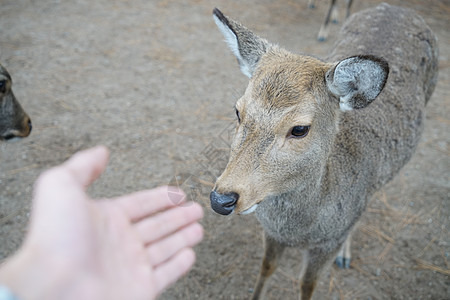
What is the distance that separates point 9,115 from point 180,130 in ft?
6.51

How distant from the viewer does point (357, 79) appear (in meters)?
2.08

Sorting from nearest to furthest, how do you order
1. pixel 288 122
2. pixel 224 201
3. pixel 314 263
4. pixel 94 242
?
pixel 94 242, pixel 224 201, pixel 288 122, pixel 314 263

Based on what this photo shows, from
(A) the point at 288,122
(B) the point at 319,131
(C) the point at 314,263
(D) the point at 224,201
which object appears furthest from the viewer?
(C) the point at 314,263

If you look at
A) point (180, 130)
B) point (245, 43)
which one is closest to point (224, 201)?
point (245, 43)

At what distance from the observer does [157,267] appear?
1.83 metres

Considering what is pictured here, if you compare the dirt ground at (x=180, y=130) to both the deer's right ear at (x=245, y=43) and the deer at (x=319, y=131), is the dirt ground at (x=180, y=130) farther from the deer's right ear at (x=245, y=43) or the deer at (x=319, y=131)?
the deer at (x=319, y=131)

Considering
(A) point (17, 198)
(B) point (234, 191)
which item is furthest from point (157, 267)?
(A) point (17, 198)

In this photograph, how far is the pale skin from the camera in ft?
4.32

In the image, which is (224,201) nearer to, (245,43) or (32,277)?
(32,277)

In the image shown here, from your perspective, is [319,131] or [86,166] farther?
[319,131]

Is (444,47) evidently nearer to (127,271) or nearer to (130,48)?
(130,48)

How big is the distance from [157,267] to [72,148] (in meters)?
3.12

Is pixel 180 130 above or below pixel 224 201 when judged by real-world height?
below

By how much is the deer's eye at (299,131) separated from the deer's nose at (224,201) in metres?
0.48
